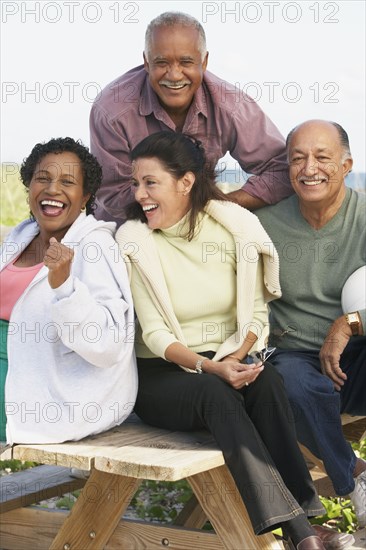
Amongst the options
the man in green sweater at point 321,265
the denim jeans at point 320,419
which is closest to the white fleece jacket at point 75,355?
the denim jeans at point 320,419

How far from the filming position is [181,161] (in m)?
3.92

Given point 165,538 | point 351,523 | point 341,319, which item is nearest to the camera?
point 165,538

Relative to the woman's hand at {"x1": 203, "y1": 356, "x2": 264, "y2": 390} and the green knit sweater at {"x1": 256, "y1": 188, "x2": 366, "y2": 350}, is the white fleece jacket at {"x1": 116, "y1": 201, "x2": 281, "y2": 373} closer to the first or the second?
the woman's hand at {"x1": 203, "y1": 356, "x2": 264, "y2": 390}

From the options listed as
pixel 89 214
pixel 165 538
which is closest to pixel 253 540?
pixel 165 538

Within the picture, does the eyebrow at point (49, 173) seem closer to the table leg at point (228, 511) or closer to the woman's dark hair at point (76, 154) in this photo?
the woman's dark hair at point (76, 154)

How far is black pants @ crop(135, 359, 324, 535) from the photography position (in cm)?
340

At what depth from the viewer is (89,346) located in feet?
11.3

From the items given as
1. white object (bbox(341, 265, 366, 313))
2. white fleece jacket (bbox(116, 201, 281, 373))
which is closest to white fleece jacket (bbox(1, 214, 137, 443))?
white fleece jacket (bbox(116, 201, 281, 373))

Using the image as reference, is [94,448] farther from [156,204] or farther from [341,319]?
[341,319]

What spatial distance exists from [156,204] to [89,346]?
702mm

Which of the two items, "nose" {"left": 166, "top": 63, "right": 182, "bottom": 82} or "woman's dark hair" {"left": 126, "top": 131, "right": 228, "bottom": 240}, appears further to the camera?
"nose" {"left": 166, "top": 63, "right": 182, "bottom": 82}

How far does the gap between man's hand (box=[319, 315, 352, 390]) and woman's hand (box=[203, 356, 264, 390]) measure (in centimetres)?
59

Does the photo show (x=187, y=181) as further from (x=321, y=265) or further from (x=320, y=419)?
(x=320, y=419)

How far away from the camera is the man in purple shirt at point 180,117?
4340 millimetres
